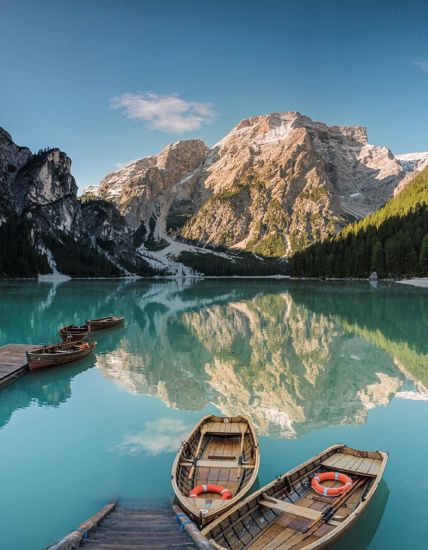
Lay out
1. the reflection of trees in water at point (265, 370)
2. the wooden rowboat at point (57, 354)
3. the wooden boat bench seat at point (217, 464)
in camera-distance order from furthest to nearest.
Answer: the wooden rowboat at point (57, 354) < the reflection of trees in water at point (265, 370) < the wooden boat bench seat at point (217, 464)

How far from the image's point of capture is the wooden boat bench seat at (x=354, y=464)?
41.7 ft

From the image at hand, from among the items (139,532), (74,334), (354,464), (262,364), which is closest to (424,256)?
(262,364)

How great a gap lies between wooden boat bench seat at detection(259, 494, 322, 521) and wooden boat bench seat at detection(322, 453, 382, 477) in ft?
8.23

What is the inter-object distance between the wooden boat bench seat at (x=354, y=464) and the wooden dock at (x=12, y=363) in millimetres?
19300

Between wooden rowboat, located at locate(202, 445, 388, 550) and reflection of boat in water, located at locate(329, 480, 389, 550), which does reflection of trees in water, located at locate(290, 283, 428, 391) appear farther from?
wooden rowboat, located at locate(202, 445, 388, 550)

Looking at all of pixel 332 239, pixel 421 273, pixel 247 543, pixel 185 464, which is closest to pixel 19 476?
pixel 185 464

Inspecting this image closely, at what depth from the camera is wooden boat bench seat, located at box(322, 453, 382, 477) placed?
12711 millimetres

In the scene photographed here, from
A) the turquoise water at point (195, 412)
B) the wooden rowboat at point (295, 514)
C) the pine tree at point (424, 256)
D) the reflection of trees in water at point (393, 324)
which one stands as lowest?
the turquoise water at point (195, 412)

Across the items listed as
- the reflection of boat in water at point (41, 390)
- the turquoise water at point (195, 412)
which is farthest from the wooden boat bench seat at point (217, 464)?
the reflection of boat in water at point (41, 390)

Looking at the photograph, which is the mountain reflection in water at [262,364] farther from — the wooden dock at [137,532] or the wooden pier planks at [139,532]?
the wooden dock at [137,532]

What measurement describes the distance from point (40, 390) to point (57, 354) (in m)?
4.85

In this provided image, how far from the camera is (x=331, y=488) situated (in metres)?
11.8

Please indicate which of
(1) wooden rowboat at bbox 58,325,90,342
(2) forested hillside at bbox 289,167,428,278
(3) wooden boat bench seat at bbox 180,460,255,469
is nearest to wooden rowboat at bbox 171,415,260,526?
(3) wooden boat bench seat at bbox 180,460,255,469

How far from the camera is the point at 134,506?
12.4 meters
